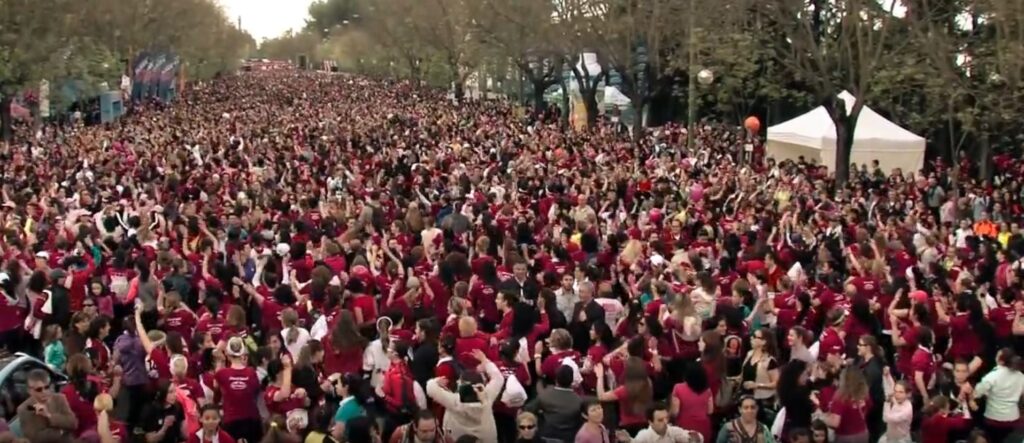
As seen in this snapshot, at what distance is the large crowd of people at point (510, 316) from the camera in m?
7.18

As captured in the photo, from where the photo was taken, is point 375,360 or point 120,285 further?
point 120,285

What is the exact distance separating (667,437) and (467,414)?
116 cm

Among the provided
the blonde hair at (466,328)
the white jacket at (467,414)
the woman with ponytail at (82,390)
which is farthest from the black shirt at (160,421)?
the blonde hair at (466,328)

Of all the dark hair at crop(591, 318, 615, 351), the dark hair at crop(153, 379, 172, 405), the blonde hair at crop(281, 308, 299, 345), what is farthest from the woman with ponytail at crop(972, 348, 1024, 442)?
the dark hair at crop(153, 379, 172, 405)

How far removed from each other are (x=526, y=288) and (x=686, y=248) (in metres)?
3.20

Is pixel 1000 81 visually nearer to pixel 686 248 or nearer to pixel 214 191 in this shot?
pixel 686 248

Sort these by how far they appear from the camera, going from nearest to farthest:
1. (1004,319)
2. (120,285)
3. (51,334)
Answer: (51,334), (1004,319), (120,285)

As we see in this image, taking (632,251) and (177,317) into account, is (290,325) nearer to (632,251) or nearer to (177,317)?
(177,317)

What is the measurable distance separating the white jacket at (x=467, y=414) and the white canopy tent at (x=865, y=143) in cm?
1866

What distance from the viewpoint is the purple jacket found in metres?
8.20

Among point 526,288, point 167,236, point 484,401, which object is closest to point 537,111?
point 167,236

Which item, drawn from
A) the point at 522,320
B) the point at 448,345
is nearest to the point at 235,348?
the point at 448,345

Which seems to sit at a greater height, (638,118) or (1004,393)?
(638,118)

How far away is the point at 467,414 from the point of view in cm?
704
